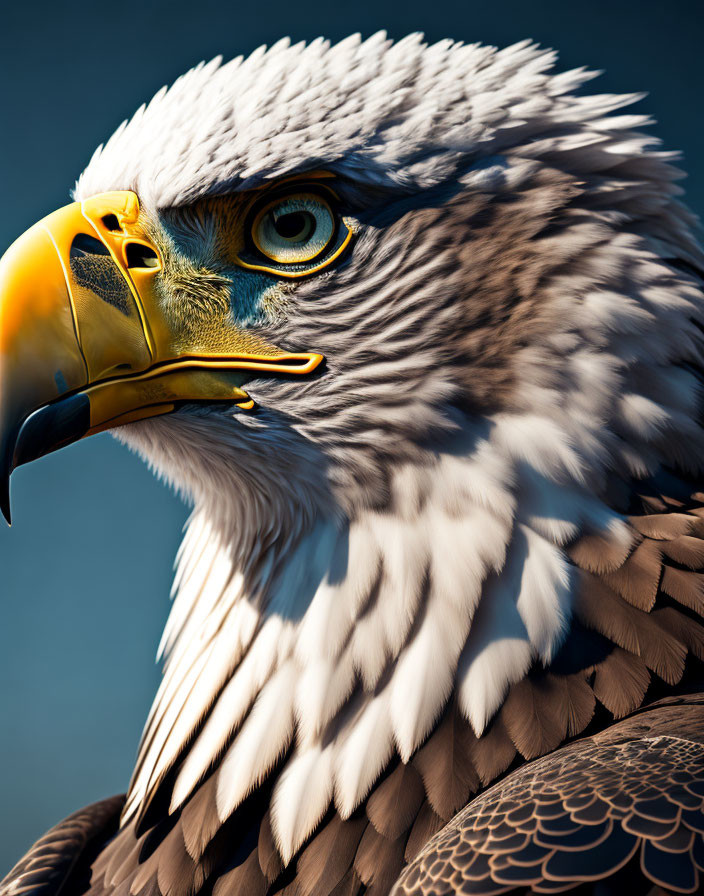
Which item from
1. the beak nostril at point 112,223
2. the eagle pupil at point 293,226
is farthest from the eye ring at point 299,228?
the beak nostril at point 112,223

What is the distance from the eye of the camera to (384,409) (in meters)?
1.54

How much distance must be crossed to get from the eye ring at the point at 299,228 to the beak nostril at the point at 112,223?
26 cm

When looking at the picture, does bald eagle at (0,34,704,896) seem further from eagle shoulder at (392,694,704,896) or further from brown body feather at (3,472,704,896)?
eagle shoulder at (392,694,704,896)

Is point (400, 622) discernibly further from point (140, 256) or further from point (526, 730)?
point (140, 256)

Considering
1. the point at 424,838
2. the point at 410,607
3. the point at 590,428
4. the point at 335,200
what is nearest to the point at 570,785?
the point at 424,838

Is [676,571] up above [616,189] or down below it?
below

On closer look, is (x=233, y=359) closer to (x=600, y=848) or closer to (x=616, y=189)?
(x=616, y=189)

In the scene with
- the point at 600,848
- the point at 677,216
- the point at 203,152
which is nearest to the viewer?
the point at 600,848

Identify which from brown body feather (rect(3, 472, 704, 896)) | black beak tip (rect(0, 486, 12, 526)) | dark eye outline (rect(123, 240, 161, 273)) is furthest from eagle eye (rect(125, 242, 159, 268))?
brown body feather (rect(3, 472, 704, 896))

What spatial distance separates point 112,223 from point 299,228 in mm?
330

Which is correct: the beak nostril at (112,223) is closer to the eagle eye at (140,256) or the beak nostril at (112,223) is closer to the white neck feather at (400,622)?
the eagle eye at (140,256)

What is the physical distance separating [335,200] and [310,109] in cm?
16

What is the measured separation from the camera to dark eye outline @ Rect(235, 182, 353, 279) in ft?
5.06

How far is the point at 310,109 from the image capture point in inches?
60.3
